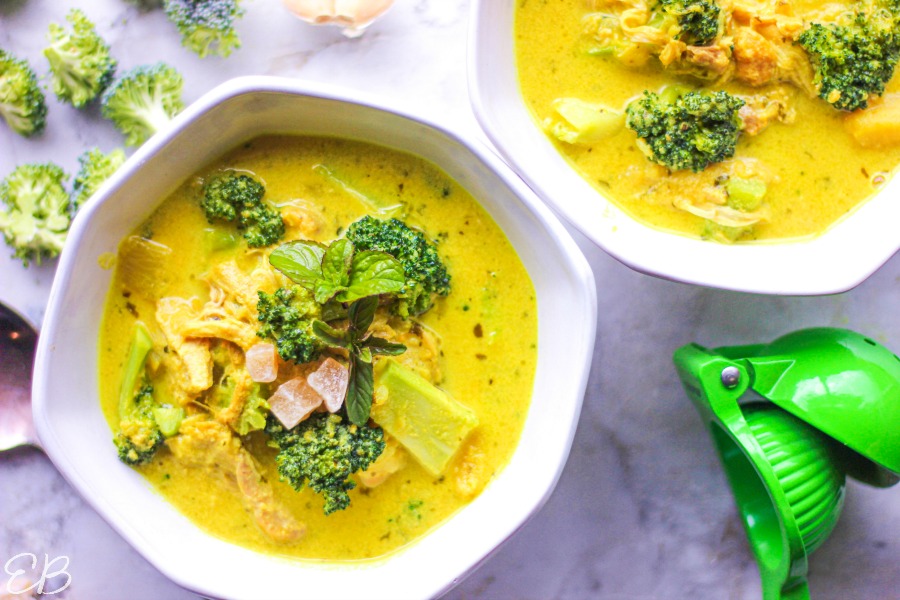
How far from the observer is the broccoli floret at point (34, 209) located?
2.98 meters

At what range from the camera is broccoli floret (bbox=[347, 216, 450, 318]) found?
2.62m

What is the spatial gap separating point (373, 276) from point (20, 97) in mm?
1632

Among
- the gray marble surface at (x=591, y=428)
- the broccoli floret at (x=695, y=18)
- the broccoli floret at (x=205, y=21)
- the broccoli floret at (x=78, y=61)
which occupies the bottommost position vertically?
the gray marble surface at (x=591, y=428)

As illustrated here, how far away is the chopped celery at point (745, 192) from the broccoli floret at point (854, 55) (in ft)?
1.26

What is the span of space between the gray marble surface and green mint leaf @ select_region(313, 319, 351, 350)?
1036 millimetres

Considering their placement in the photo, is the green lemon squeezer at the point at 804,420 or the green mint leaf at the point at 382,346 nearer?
the green mint leaf at the point at 382,346

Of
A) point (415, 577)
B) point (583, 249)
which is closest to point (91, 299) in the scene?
point (415, 577)

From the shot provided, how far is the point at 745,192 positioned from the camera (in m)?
2.80

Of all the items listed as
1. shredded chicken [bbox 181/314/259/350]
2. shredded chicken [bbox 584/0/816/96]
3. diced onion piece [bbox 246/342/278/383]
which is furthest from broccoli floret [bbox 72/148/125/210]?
shredded chicken [bbox 584/0/816/96]

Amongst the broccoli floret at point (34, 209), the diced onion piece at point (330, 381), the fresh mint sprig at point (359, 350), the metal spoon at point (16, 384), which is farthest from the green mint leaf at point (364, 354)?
the metal spoon at point (16, 384)

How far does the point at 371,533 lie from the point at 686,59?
6.64 ft

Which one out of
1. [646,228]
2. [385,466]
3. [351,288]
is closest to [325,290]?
[351,288]

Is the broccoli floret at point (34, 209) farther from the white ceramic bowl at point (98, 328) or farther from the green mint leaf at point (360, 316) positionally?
the green mint leaf at point (360, 316)

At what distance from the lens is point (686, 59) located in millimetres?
2770
